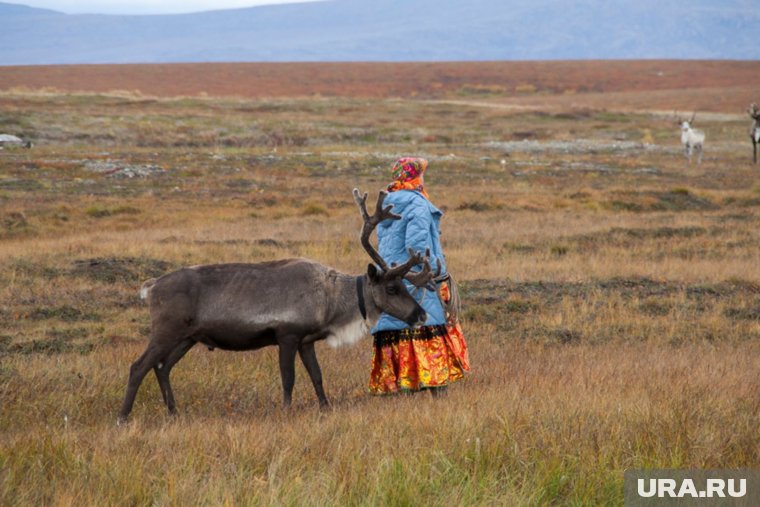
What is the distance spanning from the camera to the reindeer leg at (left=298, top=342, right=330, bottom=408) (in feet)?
26.7

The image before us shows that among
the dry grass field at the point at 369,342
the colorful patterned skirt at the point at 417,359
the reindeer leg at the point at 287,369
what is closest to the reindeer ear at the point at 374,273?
the colorful patterned skirt at the point at 417,359

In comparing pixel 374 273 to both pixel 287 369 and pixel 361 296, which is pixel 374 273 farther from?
pixel 287 369

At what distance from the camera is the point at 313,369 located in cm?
828

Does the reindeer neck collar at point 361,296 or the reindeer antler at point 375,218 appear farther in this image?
the reindeer neck collar at point 361,296

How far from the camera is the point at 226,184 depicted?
2867cm

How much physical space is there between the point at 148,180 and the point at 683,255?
1734cm

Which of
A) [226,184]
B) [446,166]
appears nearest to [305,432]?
[226,184]

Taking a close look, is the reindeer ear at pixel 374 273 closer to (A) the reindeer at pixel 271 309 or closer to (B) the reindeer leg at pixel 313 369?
(A) the reindeer at pixel 271 309

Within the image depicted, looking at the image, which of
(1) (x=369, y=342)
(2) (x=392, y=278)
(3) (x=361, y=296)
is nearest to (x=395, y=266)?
(2) (x=392, y=278)

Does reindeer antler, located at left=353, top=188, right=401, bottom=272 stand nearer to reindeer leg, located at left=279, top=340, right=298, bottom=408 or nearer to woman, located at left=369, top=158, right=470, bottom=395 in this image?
woman, located at left=369, top=158, right=470, bottom=395

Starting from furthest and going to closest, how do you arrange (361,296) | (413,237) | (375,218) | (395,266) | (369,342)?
1. (369,342)
2. (361,296)
3. (395,266)
4. (413,237)
5. (375,218)

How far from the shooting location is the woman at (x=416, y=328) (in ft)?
26.7

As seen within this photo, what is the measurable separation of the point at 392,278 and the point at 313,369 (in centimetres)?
100

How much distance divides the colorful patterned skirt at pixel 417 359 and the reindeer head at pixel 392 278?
0.20m
